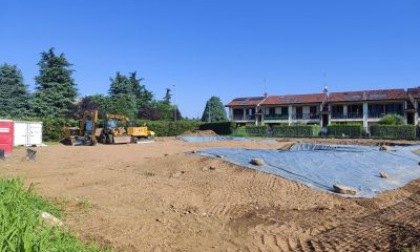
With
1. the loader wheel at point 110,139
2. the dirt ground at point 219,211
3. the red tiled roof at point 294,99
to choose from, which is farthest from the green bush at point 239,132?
the dirt ground at point 219,211

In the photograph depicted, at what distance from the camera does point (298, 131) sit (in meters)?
45.5

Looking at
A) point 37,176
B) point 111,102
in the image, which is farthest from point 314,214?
point 111,102

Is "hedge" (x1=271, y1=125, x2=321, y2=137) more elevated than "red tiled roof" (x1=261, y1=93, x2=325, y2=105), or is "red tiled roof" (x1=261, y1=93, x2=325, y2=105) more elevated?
"red tiled roof" (x1=261, y1=93, x2=325, y2=105)

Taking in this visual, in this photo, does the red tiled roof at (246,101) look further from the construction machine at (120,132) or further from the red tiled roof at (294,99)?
the construction machine at (120,132)

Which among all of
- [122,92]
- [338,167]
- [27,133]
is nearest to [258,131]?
[122,92]

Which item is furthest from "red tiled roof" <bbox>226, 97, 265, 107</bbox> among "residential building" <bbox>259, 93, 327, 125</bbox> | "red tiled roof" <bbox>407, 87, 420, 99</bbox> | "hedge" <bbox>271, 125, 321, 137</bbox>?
"red tiled roof" <bbox>407, 87, 420, 99</bbox>

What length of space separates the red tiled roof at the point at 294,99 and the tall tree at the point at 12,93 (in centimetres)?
3361

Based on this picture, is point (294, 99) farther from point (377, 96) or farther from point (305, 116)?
point (377, 96)

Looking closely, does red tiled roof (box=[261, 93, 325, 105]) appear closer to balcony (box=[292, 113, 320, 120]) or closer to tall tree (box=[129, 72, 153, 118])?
balcony (box=[292, 113, 320, 120])

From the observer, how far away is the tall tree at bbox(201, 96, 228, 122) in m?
83.3

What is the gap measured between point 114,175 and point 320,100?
4970 cm

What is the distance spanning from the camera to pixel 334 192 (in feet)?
33.0

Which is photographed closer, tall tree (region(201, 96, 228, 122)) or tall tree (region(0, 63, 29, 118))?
tall tree (region(0, 63, 29, 118))

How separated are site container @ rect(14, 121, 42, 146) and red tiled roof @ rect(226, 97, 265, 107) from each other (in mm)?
41870
